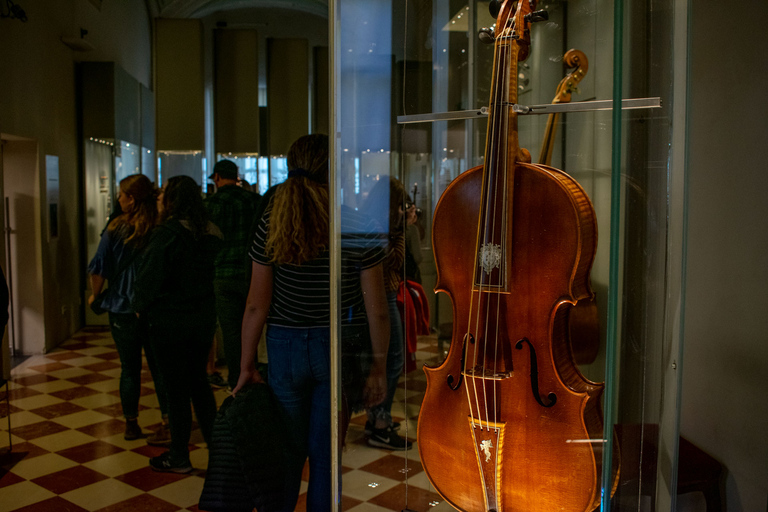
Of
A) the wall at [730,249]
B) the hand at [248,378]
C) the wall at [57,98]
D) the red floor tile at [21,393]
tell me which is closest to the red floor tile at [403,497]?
the hand at [248,378]

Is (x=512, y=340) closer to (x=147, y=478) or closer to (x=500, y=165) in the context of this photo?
(x=500, y=165)

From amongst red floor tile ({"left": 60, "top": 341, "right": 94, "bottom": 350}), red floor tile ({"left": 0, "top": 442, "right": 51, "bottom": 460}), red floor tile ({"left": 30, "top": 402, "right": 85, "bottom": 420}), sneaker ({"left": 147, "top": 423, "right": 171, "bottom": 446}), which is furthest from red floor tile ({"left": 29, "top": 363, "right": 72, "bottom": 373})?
sneaker ({"left": 147, "top": 423, "right": 171, "bottom": 446})

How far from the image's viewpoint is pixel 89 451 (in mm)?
3305

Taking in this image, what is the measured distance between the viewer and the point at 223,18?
970 centimetres

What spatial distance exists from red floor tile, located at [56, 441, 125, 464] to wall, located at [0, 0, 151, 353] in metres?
2.64

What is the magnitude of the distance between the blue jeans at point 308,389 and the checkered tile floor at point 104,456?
349mm

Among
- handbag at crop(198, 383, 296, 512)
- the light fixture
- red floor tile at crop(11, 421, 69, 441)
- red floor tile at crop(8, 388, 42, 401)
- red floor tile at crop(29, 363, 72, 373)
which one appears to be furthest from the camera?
the light fixture

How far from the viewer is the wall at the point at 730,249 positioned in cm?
159

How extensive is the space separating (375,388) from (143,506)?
1584mm

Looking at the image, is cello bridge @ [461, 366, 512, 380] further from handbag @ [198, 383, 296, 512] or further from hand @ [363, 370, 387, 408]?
handbag @ [198, 383, 296, 512]

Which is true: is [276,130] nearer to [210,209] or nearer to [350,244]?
[210,209]

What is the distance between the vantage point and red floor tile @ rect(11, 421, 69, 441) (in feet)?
11.6

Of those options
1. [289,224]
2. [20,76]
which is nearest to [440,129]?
[289,224]

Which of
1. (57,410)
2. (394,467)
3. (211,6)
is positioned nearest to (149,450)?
(57,410)
